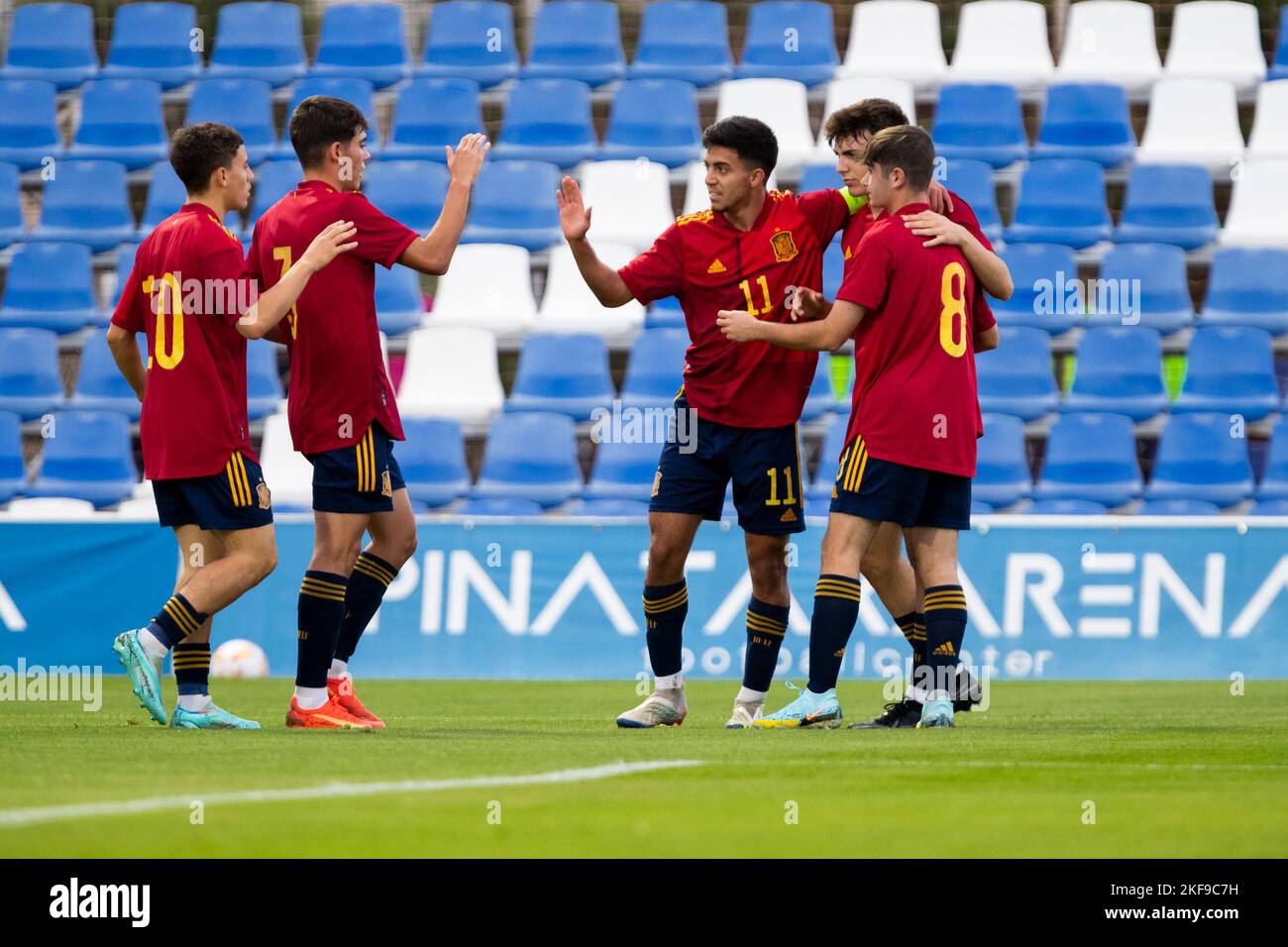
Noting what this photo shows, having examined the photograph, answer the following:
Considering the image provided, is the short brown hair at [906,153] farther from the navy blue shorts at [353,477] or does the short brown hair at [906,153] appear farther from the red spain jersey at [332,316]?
the navy blue shorts at [353,477]

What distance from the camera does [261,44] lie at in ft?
46.1

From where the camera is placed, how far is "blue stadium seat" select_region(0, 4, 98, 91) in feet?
46.0

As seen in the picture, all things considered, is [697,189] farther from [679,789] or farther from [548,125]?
[679,789]

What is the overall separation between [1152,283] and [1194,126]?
179 centimetres

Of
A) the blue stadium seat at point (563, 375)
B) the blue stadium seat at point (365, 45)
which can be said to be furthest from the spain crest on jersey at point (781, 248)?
the blue stadium seat at point (365, 45)

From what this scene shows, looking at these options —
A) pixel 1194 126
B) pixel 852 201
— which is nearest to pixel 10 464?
pixel 852 201

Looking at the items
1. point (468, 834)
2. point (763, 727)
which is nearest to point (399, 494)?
point (763, 727)

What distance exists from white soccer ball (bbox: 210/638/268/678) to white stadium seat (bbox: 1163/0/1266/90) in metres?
8.31

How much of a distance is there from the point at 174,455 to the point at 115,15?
9.79 m

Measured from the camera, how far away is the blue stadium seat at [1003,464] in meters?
11.1

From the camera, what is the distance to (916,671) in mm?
6059

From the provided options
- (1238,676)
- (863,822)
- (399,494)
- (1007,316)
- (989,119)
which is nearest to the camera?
(863,822)

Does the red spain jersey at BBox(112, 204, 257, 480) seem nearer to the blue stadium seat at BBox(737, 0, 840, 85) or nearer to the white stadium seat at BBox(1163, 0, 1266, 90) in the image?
Result: the blue stadium seat at BBox(737, 0, 840, 85)

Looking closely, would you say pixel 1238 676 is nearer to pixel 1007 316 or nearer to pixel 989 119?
pixel 1007 316
